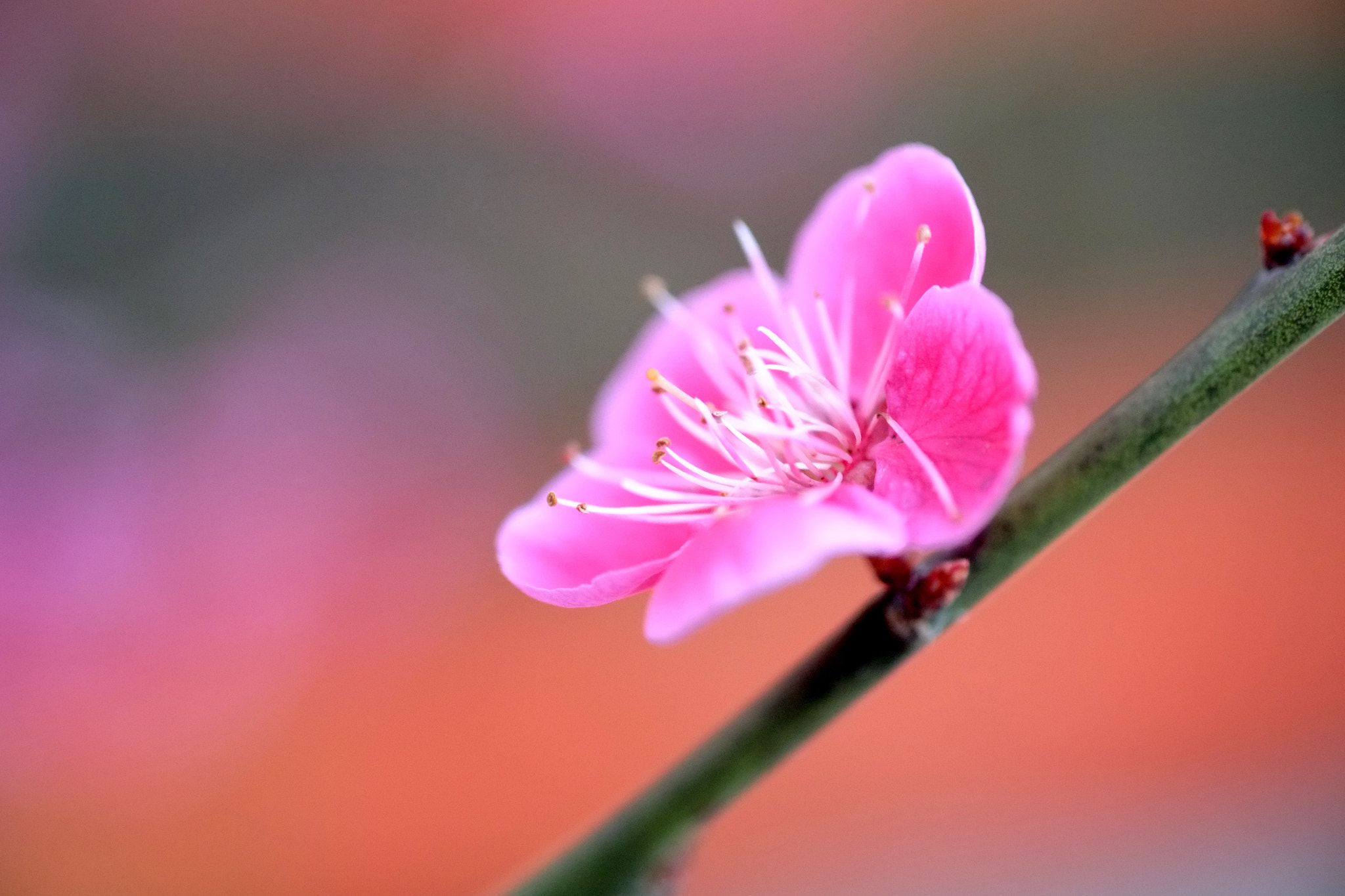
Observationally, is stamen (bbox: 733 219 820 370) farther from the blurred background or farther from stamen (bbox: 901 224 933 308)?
the blurred background

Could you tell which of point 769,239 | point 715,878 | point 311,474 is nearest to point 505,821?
point 715,878

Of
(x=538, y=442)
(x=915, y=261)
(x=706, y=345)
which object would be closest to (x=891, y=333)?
(x=915, y=261)

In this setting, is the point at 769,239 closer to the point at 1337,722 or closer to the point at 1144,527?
the point at 1144,527

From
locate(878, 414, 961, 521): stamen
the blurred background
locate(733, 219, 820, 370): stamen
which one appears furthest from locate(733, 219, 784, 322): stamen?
the blurred background

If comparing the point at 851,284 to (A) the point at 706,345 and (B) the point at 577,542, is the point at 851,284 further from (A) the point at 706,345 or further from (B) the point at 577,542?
(B) the point at 577,542

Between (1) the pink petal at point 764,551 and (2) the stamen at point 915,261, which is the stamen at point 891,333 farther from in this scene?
(1) the pink petal at point 764,551

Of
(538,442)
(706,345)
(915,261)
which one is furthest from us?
(538,442)

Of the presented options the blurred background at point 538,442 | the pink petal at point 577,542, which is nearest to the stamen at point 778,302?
the pink petal at point 577,542
